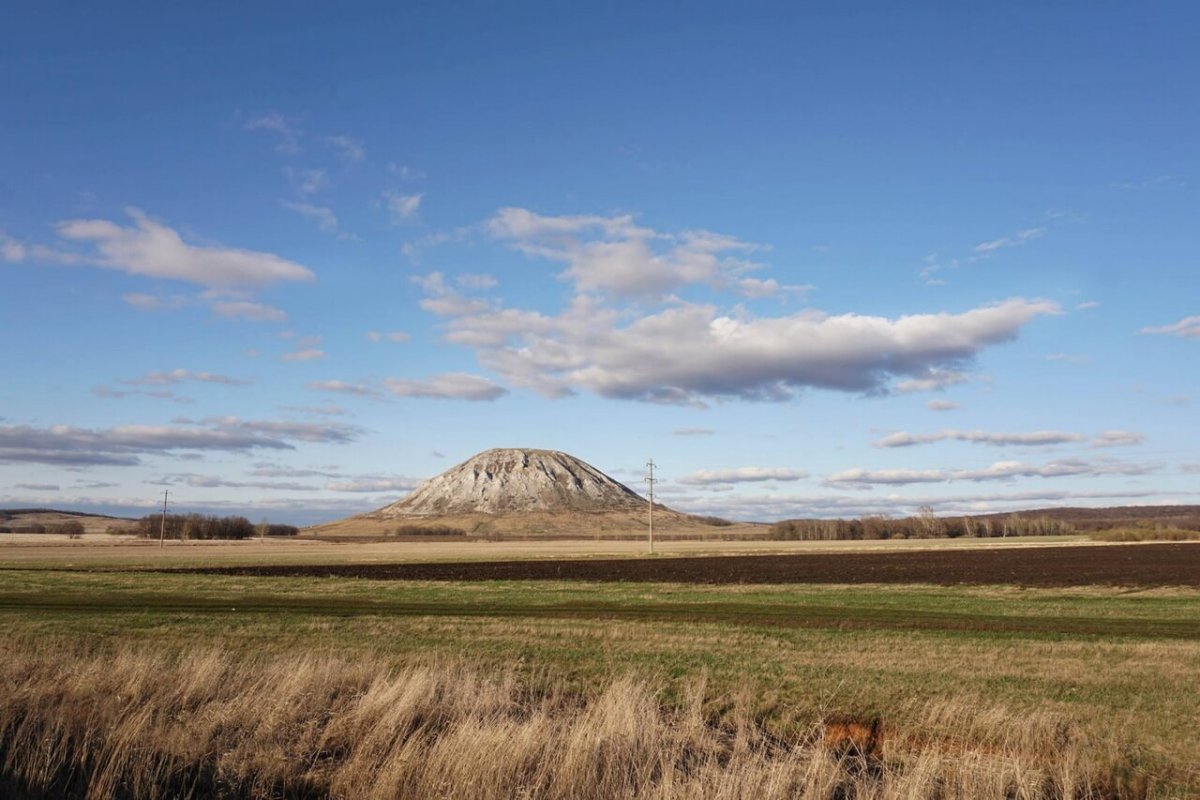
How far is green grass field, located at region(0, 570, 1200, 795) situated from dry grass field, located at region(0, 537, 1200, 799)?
113 mm

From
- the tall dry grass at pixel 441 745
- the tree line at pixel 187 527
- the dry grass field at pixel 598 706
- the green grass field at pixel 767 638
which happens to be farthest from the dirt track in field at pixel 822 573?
the tree line at pixel 187 527

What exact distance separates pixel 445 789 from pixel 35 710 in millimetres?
5542

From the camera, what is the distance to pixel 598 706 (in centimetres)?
1192

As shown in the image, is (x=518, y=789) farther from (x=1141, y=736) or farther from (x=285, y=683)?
(x=1141, y=736)

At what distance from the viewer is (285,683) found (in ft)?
39.9

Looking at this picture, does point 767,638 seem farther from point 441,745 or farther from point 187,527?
point 187,527

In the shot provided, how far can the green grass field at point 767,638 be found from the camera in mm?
15031

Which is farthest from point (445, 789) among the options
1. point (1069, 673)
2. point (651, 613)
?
point (651, 613)

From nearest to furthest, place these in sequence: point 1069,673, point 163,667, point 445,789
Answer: point 445,789, point 163,667, point 1069,673

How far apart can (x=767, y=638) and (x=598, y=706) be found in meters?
12.3

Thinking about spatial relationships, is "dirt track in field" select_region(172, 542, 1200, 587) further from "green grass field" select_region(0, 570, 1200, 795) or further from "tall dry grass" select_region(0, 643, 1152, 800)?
"tall dry grass" select_region(0, 643, 1152, 800)

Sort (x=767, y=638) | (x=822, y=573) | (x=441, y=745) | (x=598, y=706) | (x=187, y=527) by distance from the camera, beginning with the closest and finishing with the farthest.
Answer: (x=441, y=745) → (x=598, y=706) → (x=767, y=638) → (x=822, y=573) → (x=187, y=527)

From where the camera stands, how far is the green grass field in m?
15.0

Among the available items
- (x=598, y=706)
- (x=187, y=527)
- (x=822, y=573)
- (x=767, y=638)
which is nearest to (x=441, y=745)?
(x=598, y=706)
